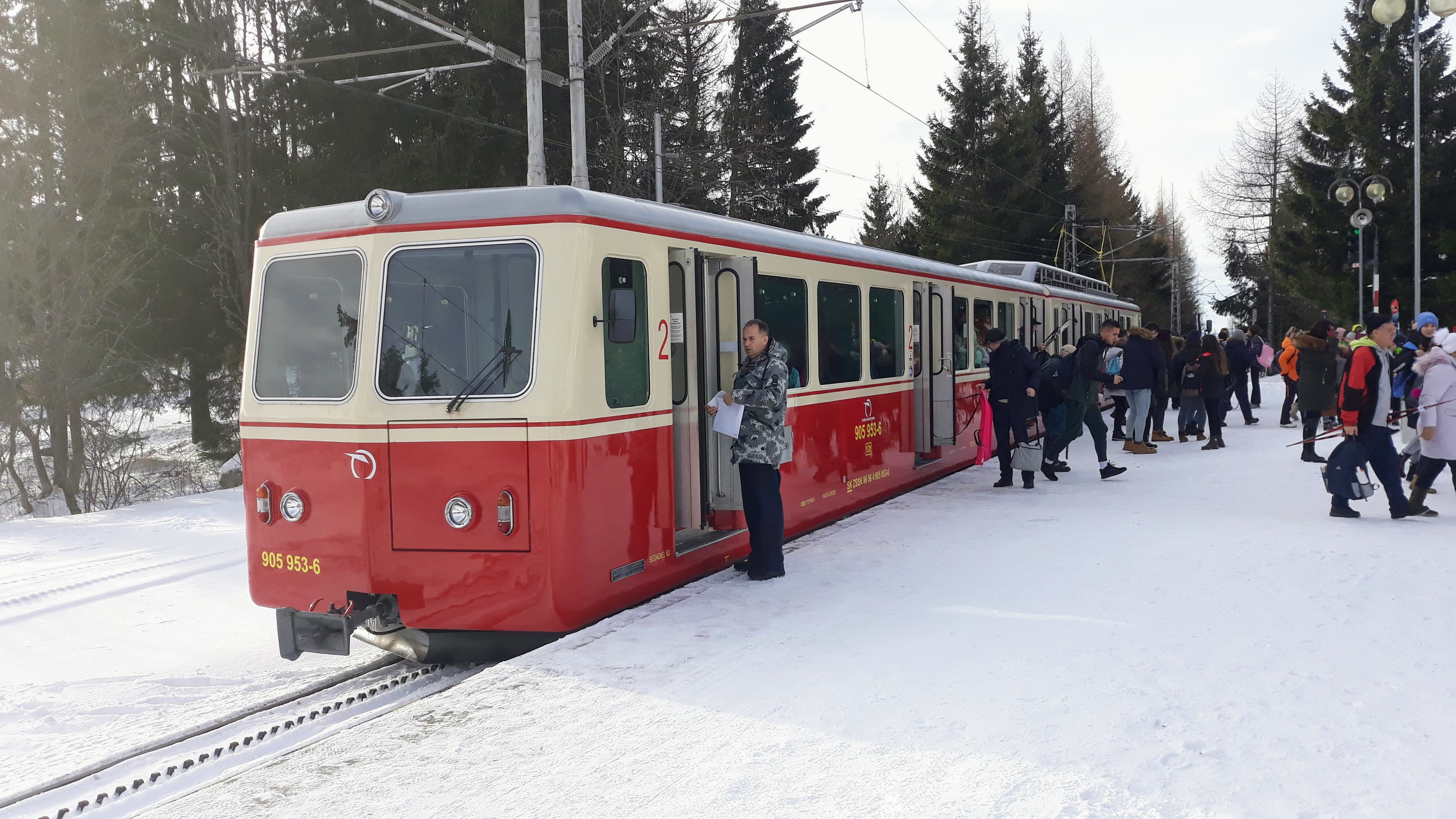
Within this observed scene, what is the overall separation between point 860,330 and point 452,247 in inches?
197

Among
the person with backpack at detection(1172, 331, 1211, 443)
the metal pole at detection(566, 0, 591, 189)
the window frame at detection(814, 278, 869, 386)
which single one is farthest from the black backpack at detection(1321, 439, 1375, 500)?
the metal pole at detection(566, 0, 591, 189)

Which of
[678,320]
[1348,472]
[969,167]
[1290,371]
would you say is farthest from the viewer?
[969,167]

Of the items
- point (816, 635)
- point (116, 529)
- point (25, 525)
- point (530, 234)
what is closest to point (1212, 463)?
point (816, 635)

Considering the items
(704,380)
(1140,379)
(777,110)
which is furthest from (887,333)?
(777,110)

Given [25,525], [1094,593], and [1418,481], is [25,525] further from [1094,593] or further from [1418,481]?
[1418,481]

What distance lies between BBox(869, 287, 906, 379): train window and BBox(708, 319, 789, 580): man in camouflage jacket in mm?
3253

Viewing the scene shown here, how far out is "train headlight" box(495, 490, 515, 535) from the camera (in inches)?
222

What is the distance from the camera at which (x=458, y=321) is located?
5.81 m

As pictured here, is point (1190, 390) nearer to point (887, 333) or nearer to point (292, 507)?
point (887, 333)

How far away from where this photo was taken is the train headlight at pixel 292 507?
5.98 metres

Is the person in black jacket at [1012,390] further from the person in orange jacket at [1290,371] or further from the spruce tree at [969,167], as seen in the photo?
the spruce tree at [969,167]

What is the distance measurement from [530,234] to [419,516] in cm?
170

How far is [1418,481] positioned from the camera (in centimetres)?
911

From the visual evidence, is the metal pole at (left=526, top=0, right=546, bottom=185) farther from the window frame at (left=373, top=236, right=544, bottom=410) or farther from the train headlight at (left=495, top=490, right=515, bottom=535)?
the train headlight at (left=495, top=490, right=515, bottom=535)
